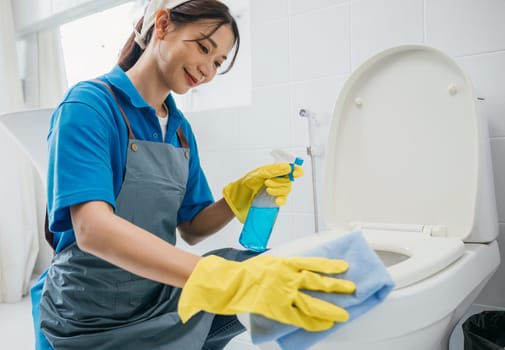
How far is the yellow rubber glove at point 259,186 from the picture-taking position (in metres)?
0.89

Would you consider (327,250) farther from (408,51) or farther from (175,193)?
(408,51)

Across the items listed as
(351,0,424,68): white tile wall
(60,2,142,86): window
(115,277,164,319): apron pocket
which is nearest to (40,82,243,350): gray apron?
(115,277,164,319): apron pocket

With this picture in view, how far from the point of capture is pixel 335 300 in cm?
45

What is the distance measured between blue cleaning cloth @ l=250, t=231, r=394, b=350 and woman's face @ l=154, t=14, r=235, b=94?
0.54m

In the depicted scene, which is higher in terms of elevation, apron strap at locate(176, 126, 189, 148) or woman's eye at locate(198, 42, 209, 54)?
woman's eye at locate(198, 42, 209, 54)

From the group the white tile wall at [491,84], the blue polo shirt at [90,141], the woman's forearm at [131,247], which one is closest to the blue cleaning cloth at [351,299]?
the woman's forearm at [131,247]

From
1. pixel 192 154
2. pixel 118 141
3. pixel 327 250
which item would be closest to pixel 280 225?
pixel 192 154

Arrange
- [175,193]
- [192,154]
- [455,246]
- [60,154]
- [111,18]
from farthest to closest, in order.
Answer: [111,18] → [192,154] → [175,193] → [455,246] → [60,154]

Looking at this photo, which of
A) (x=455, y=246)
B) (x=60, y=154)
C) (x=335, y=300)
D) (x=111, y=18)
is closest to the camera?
(x=335, y=300)

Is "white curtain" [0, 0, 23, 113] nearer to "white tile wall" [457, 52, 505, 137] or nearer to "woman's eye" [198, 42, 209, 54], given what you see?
"woman's eye" [198, 42, 209, 54]

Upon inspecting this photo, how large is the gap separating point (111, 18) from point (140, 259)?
1939 mm

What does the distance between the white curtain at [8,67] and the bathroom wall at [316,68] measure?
125 cm

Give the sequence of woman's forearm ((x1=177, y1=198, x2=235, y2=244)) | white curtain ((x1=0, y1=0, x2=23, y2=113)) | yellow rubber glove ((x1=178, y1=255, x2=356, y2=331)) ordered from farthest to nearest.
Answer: white curtain ((x1=0, y1=0, x2=23, y2=113)), woman's forearm ((x1=177, y1=198, x2=235, y2=244)), yellow rubber glove ((x1=178, y1=255, x2=356, y2=331))

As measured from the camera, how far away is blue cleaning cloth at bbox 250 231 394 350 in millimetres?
447
